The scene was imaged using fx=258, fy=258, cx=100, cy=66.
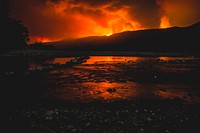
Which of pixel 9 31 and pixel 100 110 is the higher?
pixel 9 31

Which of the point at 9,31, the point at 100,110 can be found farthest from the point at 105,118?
the point at 9,31

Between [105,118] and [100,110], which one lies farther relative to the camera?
[100,110]

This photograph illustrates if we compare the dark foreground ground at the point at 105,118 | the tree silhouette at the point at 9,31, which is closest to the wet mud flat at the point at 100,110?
the dark foreground ground at the point at 105,118

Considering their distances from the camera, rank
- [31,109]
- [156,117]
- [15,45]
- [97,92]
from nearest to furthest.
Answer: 1. [156,117]
2. [31,109]
3. [97,92]
4. [15,45]

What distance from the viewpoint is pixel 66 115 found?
1278cm

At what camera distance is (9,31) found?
236 ft

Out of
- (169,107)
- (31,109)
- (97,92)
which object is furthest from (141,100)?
(31,109)

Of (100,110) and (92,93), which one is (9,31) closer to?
(92,93)

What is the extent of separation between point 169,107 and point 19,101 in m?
9.19

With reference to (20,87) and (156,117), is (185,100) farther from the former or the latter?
(20,87)

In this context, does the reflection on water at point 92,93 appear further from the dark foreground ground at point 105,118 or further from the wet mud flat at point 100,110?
the dark foreground ground at point 105,118

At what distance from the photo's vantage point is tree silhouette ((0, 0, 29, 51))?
71125mm

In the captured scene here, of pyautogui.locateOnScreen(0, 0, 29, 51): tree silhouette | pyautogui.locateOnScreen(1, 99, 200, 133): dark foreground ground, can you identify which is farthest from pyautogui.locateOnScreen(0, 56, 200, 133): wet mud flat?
pyautogui.locateOnScreen(0, 0, 29, 51): tree silhouette

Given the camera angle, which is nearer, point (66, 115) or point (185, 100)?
point (66, 115)
